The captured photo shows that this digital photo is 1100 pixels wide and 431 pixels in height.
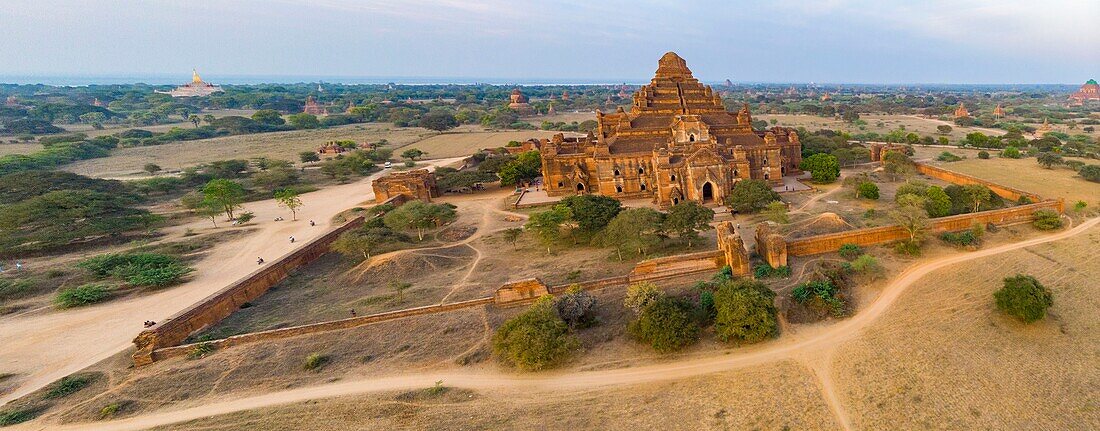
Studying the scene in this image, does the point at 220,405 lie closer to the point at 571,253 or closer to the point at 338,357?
the point at 338,357

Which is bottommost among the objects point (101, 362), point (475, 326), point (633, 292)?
point (101, 362)

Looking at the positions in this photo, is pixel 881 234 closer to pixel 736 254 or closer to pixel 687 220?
pixel 736 254

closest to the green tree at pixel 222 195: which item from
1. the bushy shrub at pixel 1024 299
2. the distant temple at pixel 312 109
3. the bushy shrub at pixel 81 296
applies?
the bushy shrub at pixel 81 296

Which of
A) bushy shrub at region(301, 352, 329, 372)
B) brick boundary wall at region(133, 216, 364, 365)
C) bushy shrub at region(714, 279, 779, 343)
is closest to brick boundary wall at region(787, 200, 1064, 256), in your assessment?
bushy shrub at region(714, 279, 779, 343)

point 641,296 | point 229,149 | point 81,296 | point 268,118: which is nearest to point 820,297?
point 641,296

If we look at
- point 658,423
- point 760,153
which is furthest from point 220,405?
point 760,153

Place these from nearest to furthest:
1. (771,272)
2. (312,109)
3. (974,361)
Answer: (974,361), (771,272), (312,109)

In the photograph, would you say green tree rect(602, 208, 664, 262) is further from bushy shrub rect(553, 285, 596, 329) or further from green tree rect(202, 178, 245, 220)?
green tree rect(202, 178, 245, 220)
